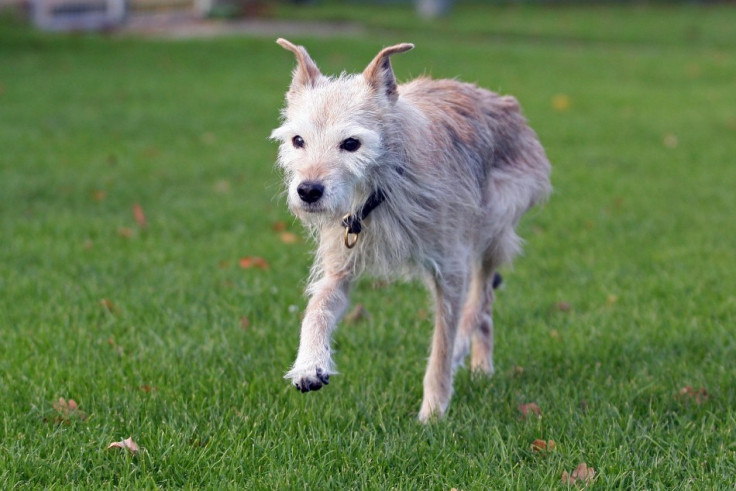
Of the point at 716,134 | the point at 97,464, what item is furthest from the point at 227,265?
the point at 716,134

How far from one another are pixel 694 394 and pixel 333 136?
226 centimetres

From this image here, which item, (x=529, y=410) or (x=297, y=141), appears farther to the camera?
(x=529, y=410)

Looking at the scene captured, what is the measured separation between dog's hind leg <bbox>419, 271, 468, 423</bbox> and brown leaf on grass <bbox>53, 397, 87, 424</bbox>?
1.58 metres

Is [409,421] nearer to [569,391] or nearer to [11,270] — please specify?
[569,391]

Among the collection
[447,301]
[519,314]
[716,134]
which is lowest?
[716,134]

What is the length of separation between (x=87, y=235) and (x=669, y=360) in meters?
4.70

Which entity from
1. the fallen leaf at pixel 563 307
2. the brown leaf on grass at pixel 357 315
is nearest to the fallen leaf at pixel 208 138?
the brown leaf on grass at pixel 357 315

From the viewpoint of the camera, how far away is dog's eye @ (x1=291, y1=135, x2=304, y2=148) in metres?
4.09

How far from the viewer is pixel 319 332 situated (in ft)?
13.7

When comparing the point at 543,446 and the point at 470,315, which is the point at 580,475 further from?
the point at 470,315

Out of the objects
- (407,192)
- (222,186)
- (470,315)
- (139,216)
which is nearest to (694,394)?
(470,315)

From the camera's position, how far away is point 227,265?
711 centimetres

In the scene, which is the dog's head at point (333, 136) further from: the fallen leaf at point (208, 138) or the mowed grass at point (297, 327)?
the fallen leaf at point (208, 138)

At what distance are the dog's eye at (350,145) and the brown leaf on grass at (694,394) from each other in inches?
82.5
